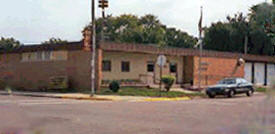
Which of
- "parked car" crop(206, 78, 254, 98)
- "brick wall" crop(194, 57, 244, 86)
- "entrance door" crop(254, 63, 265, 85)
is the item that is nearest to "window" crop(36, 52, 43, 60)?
"parked car" crop(206, 78, 254, 98)

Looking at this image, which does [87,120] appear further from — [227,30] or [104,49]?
[227,30]

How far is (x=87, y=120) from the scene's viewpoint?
13070 millimetres

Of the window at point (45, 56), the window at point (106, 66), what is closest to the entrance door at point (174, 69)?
the window at point (106, 66)

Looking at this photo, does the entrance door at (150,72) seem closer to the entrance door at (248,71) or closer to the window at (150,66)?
the window at (150,66)

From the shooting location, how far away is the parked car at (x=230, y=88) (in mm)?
29672

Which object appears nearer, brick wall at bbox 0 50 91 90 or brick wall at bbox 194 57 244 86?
brick wall at bbox 0 50 91 90

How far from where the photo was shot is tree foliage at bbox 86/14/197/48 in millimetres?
77625

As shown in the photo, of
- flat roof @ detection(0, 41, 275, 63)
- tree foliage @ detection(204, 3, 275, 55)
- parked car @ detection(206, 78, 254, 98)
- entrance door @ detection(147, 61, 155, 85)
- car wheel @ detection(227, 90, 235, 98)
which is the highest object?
tree foliage @ detection(204, 3, 275, 55)

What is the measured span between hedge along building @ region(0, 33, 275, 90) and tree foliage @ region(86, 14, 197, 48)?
34.5 meters

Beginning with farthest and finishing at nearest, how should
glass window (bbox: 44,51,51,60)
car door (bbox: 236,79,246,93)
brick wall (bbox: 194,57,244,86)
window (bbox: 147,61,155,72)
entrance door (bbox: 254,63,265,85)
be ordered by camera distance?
entrance door (bbox: 254,63,265,85), brick wall (bbox: 194,57,244,86), window (bbox: 147,61,155,72), glass window (bbox: 44,51,51,60), car door (bbox: 236,79,246,93)

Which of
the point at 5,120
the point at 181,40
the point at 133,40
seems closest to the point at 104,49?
the point at 5,120

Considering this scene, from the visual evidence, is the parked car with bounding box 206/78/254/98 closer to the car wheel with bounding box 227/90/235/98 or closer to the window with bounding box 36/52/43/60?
the car wheel with bounding box 227/90/235/98

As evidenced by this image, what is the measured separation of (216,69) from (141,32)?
36.0 meters

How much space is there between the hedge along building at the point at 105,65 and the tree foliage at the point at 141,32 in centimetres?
3453
